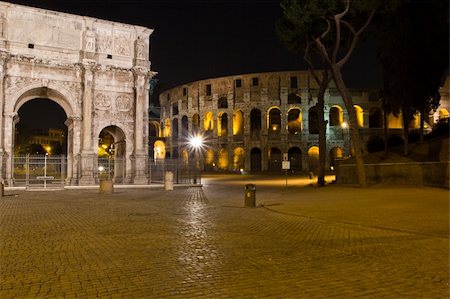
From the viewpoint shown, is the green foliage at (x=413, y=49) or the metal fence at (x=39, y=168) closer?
the green foliage at (x=413, y=49)

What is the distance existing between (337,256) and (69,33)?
2789 centimetres

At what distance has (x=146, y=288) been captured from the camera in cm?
551

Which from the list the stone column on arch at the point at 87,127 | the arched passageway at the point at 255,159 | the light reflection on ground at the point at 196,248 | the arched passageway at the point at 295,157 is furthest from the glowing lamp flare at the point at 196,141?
the light reflection on ground at the point at 196,248

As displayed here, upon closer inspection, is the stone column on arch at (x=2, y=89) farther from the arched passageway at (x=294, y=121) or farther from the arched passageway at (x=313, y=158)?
the arched passageway at (x=294, y=121)

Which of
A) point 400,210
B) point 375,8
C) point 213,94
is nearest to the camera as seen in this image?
point 400,210

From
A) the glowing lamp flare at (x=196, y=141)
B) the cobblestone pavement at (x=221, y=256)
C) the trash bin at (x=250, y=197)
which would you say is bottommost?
the cobblestone pavement at (x=221, y=256)

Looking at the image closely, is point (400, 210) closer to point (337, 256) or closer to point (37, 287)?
point (337, 256)

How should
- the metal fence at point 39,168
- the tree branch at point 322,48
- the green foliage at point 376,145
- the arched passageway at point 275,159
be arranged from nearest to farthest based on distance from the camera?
the tree branch at point 322,48 → the metal fence at point 39,168 → the green foliage at point 376,145 → the arched passageway at point 275,159

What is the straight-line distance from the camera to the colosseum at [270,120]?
56.2m

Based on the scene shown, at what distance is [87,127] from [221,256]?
82.2 feet

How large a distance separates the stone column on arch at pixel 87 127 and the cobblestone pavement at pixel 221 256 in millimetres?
16509

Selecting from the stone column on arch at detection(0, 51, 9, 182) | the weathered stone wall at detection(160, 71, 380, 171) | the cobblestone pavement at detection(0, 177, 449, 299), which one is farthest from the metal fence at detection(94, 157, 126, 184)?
the weathered stone wall at detection(160, 71, 380, 171)

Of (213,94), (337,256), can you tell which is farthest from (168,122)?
(337,256)

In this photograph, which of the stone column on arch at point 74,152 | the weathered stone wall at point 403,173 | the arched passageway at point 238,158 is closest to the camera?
the weathered stone wall at point 403,173
